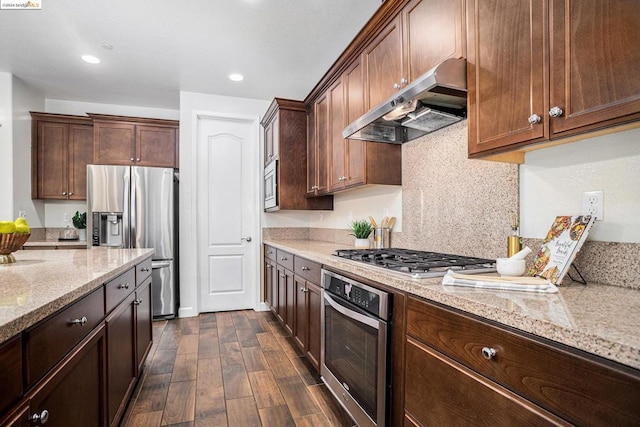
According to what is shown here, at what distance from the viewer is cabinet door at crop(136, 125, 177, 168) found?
432 cm

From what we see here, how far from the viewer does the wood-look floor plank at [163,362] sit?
2.52m

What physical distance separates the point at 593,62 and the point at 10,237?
101 inches

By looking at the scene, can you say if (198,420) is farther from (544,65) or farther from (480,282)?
(544,65)

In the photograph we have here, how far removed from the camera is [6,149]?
3727mm

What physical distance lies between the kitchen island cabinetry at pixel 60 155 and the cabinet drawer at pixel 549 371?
493 centimetres

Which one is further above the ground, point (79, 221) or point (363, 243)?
point (79, 221)

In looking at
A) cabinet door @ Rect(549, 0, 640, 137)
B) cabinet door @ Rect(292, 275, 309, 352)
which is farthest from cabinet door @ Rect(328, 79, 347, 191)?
cabinet door @ Rect(549, 0, 640, 137)

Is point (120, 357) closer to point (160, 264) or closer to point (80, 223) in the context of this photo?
point (160, 264)

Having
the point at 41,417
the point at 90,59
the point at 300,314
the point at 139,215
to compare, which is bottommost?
the point at 300,314

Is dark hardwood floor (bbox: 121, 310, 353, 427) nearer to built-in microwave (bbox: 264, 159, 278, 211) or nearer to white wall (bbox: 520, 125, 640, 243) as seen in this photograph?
built-in microwave (bbox: 264, 159, 278, 211)

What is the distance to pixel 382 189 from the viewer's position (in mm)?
2768

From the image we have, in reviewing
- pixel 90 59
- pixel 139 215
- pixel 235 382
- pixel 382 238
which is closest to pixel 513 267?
pixel 382 238

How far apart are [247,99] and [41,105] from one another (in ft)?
8.87

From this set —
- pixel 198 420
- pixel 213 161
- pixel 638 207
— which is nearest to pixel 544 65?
pixel 638 207
